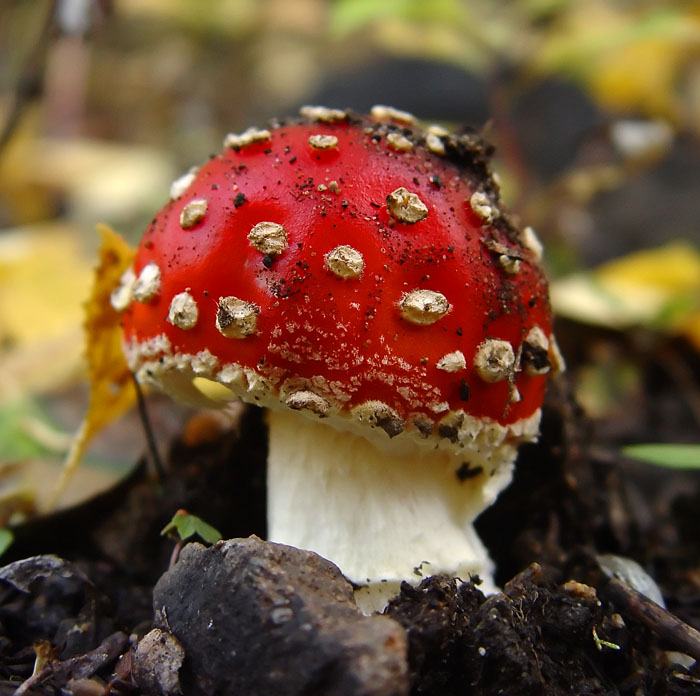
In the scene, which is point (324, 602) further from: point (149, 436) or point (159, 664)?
point (149, 436)

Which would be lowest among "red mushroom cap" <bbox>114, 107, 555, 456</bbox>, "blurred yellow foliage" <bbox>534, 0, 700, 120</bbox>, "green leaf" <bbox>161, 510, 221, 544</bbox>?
"green leaf" <bbox>161, 510, 221, 544</bbox>

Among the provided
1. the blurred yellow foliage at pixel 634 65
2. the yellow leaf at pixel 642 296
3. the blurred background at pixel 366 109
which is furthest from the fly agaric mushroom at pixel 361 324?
the blurred yellow foliage at pixel 634 65

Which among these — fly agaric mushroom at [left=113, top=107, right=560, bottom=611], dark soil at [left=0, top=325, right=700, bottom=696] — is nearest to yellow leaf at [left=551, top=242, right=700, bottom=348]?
dark soil at [left=0, top=325, right=700, bottom=696]

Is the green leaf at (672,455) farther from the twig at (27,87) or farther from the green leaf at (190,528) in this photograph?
the twig at (27,87)

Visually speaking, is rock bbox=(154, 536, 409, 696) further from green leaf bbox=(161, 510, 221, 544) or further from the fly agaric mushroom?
the fly agaric mushroom

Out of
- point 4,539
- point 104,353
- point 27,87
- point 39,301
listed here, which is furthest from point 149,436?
point 39,301
